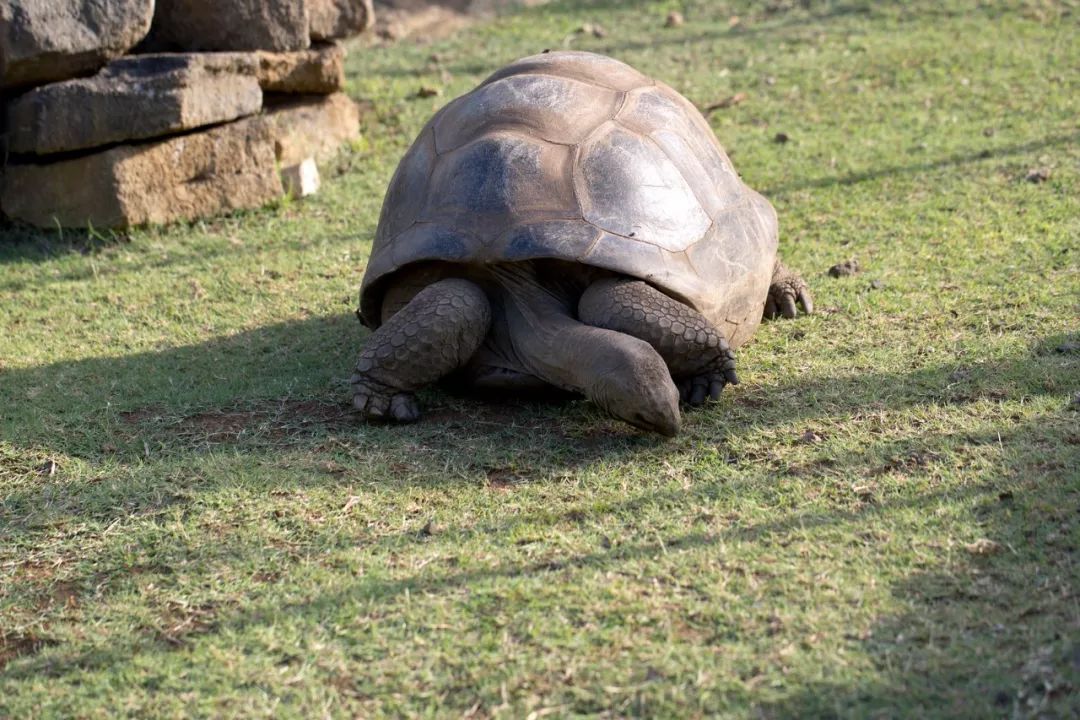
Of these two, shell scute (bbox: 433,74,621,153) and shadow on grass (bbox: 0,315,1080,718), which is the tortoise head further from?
shell scute (bbox: 433,74,621,153)

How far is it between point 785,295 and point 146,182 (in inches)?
116

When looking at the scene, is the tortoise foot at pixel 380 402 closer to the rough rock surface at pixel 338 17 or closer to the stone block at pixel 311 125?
the stone block at pixel 311 125

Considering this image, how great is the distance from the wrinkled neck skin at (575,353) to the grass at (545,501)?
0.14m

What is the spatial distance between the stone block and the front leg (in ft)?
8.85

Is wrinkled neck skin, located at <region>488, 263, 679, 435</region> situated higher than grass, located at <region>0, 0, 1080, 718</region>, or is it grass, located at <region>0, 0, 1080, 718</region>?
wrinkled neck skin, located at <region>488, 263, 679, 435</region>

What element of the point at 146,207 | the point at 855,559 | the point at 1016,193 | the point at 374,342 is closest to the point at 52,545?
the point at 374,342

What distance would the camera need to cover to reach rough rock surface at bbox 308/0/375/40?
6.35 metres

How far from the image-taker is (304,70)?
20.7 feet

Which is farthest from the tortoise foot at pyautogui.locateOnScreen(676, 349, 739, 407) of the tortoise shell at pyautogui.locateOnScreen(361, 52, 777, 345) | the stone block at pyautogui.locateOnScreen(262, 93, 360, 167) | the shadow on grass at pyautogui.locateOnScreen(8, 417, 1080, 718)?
the stone block at pyautogui.locateOnScreen(262, 93, 360, 167)

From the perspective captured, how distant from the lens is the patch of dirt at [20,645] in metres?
2.74

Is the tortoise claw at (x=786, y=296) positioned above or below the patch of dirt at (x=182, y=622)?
above

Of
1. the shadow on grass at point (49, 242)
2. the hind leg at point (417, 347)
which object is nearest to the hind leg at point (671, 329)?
the hind leg at point (417, 347)

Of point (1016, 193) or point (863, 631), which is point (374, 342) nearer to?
point (863, 631)

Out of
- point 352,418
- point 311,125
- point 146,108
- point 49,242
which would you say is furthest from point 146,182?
point 352,418
